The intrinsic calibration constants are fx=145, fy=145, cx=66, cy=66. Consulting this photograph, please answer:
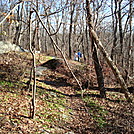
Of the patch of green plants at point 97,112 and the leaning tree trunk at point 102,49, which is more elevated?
the leaning tree trunk at point 102,49

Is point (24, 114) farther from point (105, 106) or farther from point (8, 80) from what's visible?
point (105, 106)

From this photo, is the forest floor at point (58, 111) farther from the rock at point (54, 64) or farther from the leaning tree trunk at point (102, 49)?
the rock at point (54, 64)

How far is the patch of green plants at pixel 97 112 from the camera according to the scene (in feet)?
17.8

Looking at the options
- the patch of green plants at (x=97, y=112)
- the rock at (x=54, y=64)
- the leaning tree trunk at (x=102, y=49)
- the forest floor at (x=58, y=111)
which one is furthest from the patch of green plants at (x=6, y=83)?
the rock at (x=54, y=64)

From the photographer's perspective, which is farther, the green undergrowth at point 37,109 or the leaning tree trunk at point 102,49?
the leaning tree trunk at point 102,49

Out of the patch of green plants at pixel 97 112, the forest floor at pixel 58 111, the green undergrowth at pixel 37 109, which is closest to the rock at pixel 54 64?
the forest floor at pixel 58 111

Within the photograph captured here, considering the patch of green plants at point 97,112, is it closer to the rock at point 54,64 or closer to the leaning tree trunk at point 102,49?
the leaning tree trunk at point 102,49

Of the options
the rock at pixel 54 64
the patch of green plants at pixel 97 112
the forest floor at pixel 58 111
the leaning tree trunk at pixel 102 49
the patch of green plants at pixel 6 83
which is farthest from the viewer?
the rock at pixel 54 64

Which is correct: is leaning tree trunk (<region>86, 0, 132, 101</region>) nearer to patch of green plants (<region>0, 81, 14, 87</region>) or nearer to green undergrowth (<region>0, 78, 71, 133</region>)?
green undergrowth (<region>0, 78, 71, 133</region>)

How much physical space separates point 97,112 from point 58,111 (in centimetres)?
176

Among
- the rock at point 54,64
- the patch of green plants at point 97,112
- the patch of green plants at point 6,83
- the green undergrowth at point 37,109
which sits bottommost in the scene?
the patch of green plants at point 97,112

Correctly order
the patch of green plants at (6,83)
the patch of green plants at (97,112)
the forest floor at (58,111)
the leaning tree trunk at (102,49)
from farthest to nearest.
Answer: the patch of green plants at (6,83)
the leaning tree trunk at (102,49)
the patch of green plants at (97,112)
the forest floor at (58,111)

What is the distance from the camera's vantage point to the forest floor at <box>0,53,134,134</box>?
171 inches

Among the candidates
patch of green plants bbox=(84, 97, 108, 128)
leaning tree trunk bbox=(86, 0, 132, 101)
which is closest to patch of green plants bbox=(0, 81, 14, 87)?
patch of green plants bbox=(84, 97, 108, 128)
